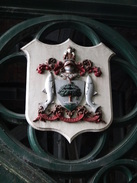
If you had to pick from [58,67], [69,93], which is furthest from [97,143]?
[58,67]

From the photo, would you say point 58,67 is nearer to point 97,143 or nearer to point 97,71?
point 97,71

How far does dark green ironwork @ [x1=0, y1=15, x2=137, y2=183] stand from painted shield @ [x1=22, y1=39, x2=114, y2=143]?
0.06m

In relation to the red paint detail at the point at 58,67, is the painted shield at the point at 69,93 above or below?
below

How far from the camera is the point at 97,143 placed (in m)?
1.75

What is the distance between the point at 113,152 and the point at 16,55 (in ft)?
1.77

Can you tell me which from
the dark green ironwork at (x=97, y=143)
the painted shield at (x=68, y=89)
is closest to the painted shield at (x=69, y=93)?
the painted shield at (x=68, y=89)

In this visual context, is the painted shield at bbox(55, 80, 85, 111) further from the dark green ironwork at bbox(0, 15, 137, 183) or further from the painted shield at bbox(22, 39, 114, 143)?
A: the dark green ironwork at bbox(0, 15, 137, 183)

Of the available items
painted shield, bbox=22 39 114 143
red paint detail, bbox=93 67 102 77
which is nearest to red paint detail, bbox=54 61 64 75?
painted shield, bbox=22 39 114 143

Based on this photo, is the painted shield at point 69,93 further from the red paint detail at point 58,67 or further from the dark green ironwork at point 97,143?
the dark green ironwork at point 97,143

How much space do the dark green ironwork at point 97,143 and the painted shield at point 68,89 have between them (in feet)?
0.20

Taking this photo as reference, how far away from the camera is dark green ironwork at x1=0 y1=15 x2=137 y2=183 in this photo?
5.44 feet

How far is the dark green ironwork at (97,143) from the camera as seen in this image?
166 cm

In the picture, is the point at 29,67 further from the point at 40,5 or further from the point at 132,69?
the point at 132,69

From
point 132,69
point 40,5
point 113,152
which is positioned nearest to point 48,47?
point 40,5
